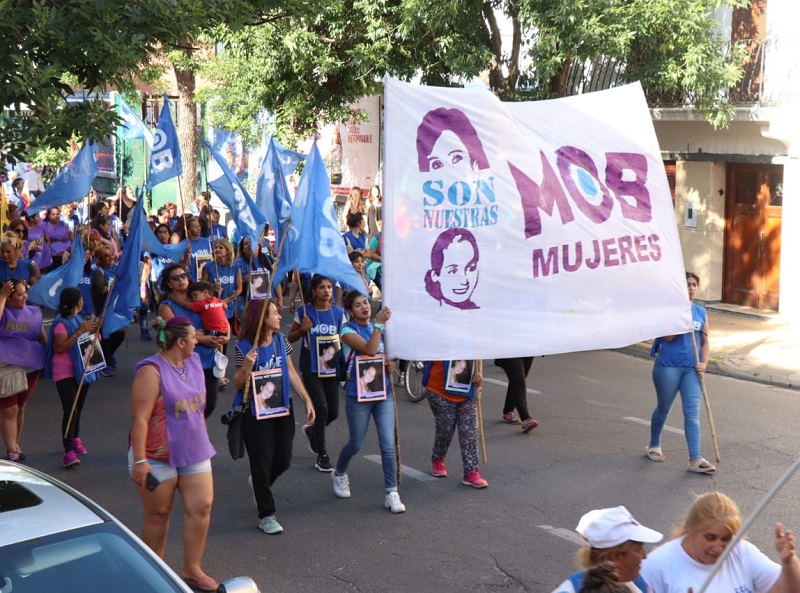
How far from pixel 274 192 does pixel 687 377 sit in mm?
5260

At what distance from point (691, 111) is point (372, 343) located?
11.9 m

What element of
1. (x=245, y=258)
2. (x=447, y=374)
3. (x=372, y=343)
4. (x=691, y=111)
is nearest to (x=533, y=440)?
(x=447, y=374)

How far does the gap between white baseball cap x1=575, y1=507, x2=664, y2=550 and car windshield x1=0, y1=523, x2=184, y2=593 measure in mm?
1560

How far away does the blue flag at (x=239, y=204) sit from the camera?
43.5 feet

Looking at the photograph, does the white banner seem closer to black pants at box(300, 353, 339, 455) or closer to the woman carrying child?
black pants at box(300, 353, 339, 455)

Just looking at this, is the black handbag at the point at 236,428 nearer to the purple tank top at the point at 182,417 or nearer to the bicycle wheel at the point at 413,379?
the purple tank top at the point at 182,417

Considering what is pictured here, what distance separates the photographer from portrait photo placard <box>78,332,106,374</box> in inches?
377

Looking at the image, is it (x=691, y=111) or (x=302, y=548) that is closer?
(x=302, y=548)

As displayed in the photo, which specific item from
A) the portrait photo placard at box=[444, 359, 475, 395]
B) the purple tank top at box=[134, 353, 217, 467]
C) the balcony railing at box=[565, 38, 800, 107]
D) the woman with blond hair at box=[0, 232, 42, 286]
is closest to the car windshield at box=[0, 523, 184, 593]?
the purple tank top at box=[134, 353, 217, 467]

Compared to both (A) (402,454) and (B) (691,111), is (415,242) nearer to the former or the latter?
(A) (402,454)

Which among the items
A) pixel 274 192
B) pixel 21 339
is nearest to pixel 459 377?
pixel 21 339

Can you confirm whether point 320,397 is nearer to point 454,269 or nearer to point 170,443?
point 454,269

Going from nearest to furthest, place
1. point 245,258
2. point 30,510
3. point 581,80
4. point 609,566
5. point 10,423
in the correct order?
point 609,566
point 30,510
point 10,423
point 245,258
point 581,80

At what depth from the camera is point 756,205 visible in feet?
62.2
